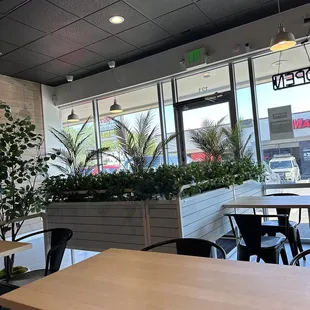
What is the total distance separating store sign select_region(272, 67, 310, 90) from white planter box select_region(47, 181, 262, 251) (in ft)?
6.32

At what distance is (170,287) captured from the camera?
3.95ft

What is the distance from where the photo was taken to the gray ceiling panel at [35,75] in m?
6.22

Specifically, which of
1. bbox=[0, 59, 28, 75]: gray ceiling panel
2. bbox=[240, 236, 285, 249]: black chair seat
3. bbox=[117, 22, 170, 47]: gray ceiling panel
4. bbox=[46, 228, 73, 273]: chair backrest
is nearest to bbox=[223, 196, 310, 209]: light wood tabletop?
bbox=[240, 236, 285, 249]: black chair seat

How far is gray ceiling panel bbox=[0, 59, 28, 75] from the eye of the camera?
566cm

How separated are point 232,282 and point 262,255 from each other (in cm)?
159

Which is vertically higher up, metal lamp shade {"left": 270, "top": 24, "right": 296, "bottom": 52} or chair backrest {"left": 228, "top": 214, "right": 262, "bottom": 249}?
metal lamp shade {"left": 270, "top": 24, "right": 296, "bottom": 52}

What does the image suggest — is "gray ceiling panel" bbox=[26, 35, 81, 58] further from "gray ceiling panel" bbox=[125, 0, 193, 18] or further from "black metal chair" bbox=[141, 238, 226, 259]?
"black metal chair" bbox=[141, 238, 226, 259]

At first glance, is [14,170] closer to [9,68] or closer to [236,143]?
[236,143]

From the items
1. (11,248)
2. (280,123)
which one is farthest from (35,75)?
(11,248)

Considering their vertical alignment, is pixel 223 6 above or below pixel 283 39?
above

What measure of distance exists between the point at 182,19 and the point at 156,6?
2.00ft

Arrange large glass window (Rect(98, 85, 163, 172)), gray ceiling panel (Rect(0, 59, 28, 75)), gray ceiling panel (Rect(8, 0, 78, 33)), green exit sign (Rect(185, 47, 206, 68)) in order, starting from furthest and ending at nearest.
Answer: large glass window (Rect(98, 85, 163, 172)), gray ceiling panel (Rect(0, 59, 28, 75)), green exit sign (Rect(185, 47, 206, 68)), gray ceiling panel (Rect(8, 0, 78, 33))

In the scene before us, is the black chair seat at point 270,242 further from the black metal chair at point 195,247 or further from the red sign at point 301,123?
the red sign at point 301,123

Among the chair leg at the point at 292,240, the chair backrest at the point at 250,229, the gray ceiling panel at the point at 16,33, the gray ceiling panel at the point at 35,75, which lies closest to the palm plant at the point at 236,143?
the chair leg at the point at 292,240
